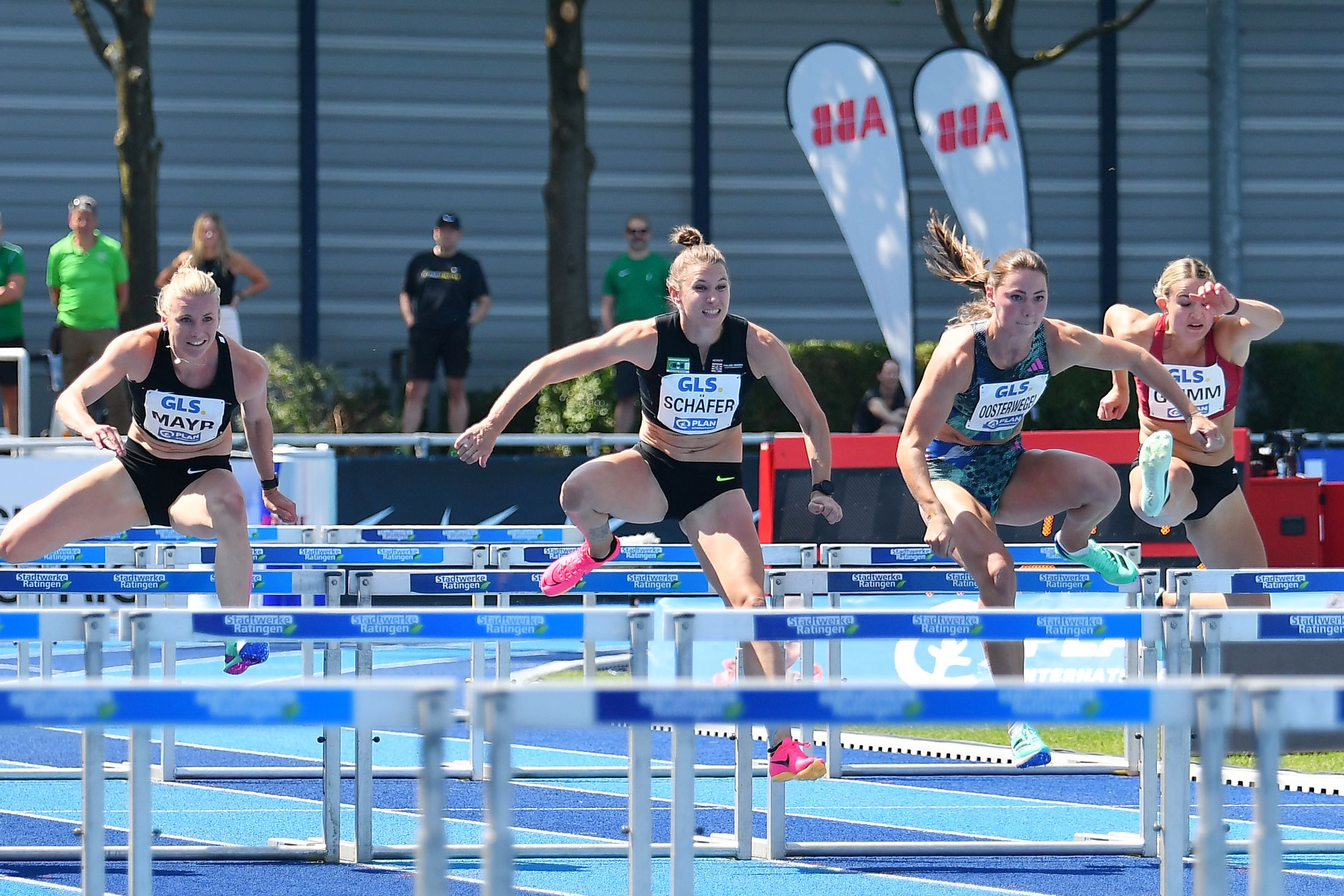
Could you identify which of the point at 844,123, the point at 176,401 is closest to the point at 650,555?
the point at 176,401

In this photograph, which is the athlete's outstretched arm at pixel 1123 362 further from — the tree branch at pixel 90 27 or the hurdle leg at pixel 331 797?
the tree branch at pixel 90 27

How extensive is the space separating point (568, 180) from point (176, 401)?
10057 mm

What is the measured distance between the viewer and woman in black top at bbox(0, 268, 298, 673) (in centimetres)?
630

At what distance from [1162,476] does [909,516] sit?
140 inches

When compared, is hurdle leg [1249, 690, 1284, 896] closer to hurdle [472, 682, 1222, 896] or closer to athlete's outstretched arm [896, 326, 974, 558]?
hurdle [472, 682, 1222, 896]

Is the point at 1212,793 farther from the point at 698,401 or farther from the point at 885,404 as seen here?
the point at 885,404

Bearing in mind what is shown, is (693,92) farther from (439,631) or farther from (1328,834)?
(439,631)

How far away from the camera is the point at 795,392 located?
6168 mm

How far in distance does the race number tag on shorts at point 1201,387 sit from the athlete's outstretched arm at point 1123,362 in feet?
2.58

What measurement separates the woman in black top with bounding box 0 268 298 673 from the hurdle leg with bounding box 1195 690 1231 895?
13.3 feet

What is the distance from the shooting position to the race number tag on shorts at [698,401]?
20.0 feet

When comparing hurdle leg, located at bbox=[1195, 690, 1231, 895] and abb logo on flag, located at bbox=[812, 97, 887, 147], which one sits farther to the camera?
abb logo on flag, located at bbox=[812, 97, 887, 147]

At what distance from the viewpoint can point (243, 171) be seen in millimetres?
19234

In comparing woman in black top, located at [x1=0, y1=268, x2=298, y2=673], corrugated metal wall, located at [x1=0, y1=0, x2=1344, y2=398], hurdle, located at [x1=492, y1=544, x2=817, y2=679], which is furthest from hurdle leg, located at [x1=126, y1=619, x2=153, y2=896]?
corrugated metal wall, located at [x1=0, y1=0, x2=1344, y2=398]
